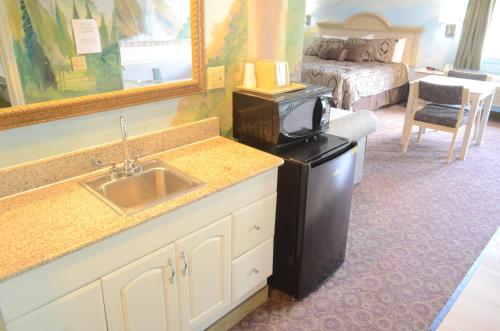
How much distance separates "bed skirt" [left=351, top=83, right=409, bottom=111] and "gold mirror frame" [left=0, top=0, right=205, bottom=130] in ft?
12.5

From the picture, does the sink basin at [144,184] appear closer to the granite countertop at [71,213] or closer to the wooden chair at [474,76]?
the granite countertop at [71,213]

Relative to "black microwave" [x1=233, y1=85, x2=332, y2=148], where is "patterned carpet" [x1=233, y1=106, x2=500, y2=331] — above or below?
below

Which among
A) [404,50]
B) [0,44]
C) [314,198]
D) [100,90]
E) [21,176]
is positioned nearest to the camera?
[0,44]

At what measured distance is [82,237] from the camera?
1219 millimetres

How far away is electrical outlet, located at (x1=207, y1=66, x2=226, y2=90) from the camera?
6.68 feet

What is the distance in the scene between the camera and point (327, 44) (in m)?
6.54

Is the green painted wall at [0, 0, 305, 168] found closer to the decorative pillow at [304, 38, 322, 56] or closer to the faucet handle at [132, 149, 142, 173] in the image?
the faucet handle at [132, 149, 142, 173]

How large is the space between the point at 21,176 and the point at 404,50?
20.6 ft

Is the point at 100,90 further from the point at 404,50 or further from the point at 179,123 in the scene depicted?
the point at 404,50

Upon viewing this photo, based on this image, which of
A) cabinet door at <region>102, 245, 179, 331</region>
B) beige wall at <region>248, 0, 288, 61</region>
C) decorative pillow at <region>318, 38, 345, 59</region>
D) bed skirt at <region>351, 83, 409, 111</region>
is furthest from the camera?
decorative pillow at <region>318, 38, 345, 59</region>

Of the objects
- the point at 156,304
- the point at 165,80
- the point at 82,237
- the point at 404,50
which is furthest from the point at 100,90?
the point at 404,50

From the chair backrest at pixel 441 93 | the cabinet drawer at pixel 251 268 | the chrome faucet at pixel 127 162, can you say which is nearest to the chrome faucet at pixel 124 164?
the chrome faucet at pixel 127 162

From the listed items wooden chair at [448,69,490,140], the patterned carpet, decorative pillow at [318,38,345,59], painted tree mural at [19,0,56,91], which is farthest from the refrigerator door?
decorative pillow at [318,38,345,59]

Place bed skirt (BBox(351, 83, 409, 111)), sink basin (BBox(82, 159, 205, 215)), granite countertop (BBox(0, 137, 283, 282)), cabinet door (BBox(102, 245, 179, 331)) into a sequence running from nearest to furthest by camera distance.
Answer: granite countertop (BBox(0, 137, 283, 282)) < cabinet door (BBox(102, 245, 179, 331)) < sink basin (BBox(82, 159, 205, 215)) < bed skirt (BBox(351, 83, 409, 111))
